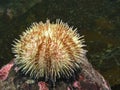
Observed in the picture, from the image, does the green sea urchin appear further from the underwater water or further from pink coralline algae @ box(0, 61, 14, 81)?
the underwater water

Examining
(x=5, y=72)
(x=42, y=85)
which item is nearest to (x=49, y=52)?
(x=42, y=85)

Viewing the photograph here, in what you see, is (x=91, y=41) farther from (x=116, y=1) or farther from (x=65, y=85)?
(x=65, y=85)

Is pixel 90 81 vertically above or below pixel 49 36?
below

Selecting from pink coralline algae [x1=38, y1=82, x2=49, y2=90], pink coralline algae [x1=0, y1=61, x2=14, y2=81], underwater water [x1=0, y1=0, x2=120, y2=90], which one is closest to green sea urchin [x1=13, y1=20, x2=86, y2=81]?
pink coralline algae [x1=38, y1=82, x2=49, y2=90]

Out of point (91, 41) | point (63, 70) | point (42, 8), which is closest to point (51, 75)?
point (63, 70)

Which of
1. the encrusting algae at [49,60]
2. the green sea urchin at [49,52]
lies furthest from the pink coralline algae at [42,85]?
the green sea urchin at [49,52]

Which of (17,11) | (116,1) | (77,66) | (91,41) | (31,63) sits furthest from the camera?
(17,11)

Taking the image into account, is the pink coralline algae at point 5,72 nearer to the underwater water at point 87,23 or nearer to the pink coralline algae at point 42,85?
the pink coralline algae at point 42,85
